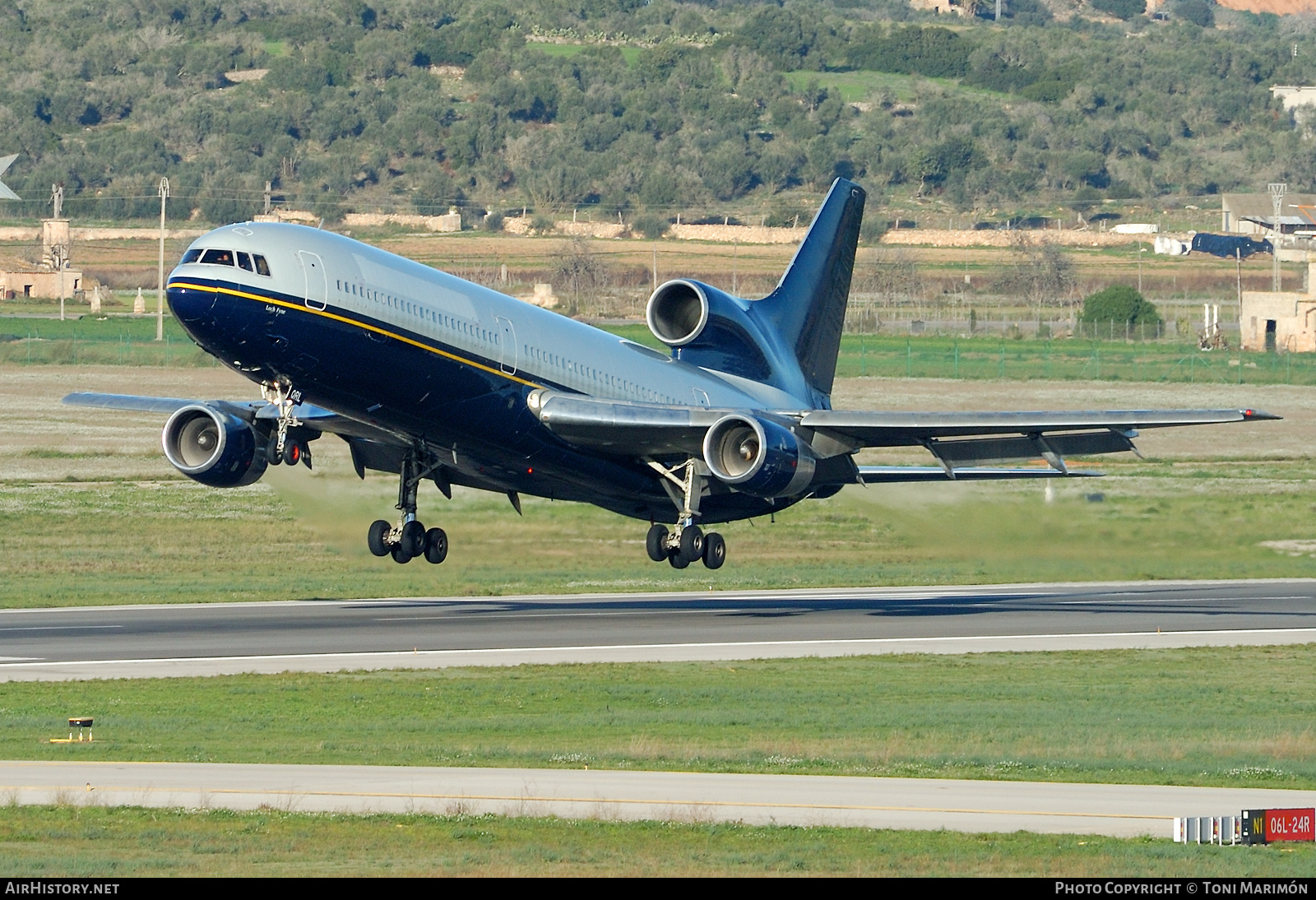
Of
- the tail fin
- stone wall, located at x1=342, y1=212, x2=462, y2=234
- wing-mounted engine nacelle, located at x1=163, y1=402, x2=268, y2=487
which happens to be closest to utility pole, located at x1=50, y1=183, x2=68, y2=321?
stone wall, located at x1=342, y1=212, x2=462, y2=234

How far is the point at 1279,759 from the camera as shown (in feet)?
93.7

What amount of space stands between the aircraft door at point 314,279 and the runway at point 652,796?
38.6ft

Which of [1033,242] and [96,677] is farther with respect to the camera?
[1033,242]

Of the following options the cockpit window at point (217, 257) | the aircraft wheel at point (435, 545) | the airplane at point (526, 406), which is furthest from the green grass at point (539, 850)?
the aircraft wheel at point (435, 545)

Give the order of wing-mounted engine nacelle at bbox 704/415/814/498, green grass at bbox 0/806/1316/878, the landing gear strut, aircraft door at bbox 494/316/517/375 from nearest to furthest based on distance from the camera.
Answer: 1. green grass at bbox 0/806/1316/878
2. the landing gear strut
3. aircraft door at bbox 494/316/517/375
4. wing-mounted engine nacelle at bbox 704/415/814/498

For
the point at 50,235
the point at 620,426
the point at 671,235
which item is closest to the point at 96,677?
the point at 620,426

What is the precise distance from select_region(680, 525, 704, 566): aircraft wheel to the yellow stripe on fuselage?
5.36 meters

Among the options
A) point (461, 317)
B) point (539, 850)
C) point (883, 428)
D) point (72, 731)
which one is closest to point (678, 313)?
point (883, 428)

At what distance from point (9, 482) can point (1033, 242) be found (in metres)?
127

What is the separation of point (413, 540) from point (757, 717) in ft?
44.6

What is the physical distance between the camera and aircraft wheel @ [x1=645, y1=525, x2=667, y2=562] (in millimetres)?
44031

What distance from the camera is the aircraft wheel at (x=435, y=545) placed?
44.1 meters

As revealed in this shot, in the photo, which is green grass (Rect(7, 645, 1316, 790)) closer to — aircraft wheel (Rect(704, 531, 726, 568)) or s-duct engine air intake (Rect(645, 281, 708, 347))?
aircraft wheel (Rect(704, 531, 726, 568))
